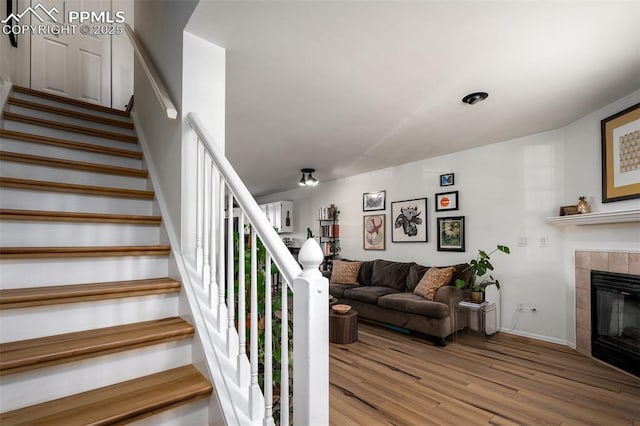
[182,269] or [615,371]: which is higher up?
[182,269]

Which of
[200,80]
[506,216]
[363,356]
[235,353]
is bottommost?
[363,356]

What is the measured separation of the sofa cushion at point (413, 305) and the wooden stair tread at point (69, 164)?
3105 millimetres

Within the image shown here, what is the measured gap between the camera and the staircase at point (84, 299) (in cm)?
→ 118

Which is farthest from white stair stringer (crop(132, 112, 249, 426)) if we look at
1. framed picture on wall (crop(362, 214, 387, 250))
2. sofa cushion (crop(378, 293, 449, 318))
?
framed picture on wall (crop(362, 214, 387, 250))

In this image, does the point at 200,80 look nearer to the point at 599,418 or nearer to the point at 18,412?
the point at 18,412

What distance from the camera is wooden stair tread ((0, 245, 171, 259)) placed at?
147cm

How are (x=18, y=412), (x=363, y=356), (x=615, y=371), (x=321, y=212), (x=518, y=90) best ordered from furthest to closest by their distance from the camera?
(x=321, y=212), (x=363, y=356), (x=615, y=371), (x=518, y=90), (x=18, y=412)

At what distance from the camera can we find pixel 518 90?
102 inches

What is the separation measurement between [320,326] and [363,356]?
8.37 ft

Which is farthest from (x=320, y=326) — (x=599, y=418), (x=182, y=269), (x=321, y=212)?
(x=321, y=212)

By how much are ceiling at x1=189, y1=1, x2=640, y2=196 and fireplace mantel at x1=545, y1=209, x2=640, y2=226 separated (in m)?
1.02

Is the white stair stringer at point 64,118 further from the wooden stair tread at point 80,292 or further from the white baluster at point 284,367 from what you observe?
the white baluster at point 284,367

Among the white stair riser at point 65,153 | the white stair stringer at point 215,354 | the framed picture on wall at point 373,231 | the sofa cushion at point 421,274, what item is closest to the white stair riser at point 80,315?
the white stair stringer at point 215,354

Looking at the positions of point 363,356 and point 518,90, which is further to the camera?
point 363,356
